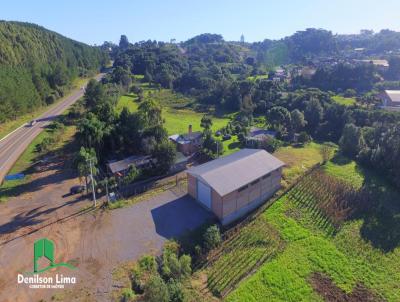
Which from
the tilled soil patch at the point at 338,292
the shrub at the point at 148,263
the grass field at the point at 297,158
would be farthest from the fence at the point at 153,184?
the tilled soil patch at the point at 338,292

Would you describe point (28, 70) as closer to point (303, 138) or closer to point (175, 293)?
point (303, 138)

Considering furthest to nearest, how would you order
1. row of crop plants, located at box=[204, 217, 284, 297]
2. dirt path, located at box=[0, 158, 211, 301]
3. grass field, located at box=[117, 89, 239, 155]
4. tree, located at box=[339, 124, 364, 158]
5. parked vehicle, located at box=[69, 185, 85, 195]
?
grass field, located at box=[117, 89, 239, 155] → tree, located at box=[339, 124, 364, 158] → parked vehicle, located at box=[69, 185, 85, 195] → row of crop plants, located at box=[204, 217, 284, 297] → dirt path, located at box=[0, 158, 211, 301]

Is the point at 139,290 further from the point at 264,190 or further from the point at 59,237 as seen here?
the point at 264,190

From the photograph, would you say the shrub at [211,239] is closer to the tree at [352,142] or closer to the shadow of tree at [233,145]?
the shadow of tree at [233,145]

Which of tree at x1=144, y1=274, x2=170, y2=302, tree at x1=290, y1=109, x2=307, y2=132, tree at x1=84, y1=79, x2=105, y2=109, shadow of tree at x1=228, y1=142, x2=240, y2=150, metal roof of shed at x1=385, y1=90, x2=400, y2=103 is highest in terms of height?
tree at x1=84, y1=79, x2=105, y2=109

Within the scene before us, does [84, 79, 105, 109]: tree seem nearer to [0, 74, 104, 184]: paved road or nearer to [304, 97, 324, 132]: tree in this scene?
[0, 74, 104, 184]: paved road

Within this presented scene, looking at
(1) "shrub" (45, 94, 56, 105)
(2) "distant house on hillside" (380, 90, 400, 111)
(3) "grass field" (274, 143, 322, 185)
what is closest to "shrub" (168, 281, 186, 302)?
(3) "grass field" (274, 143, 322, 185)

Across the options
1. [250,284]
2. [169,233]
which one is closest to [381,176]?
[250,284]
